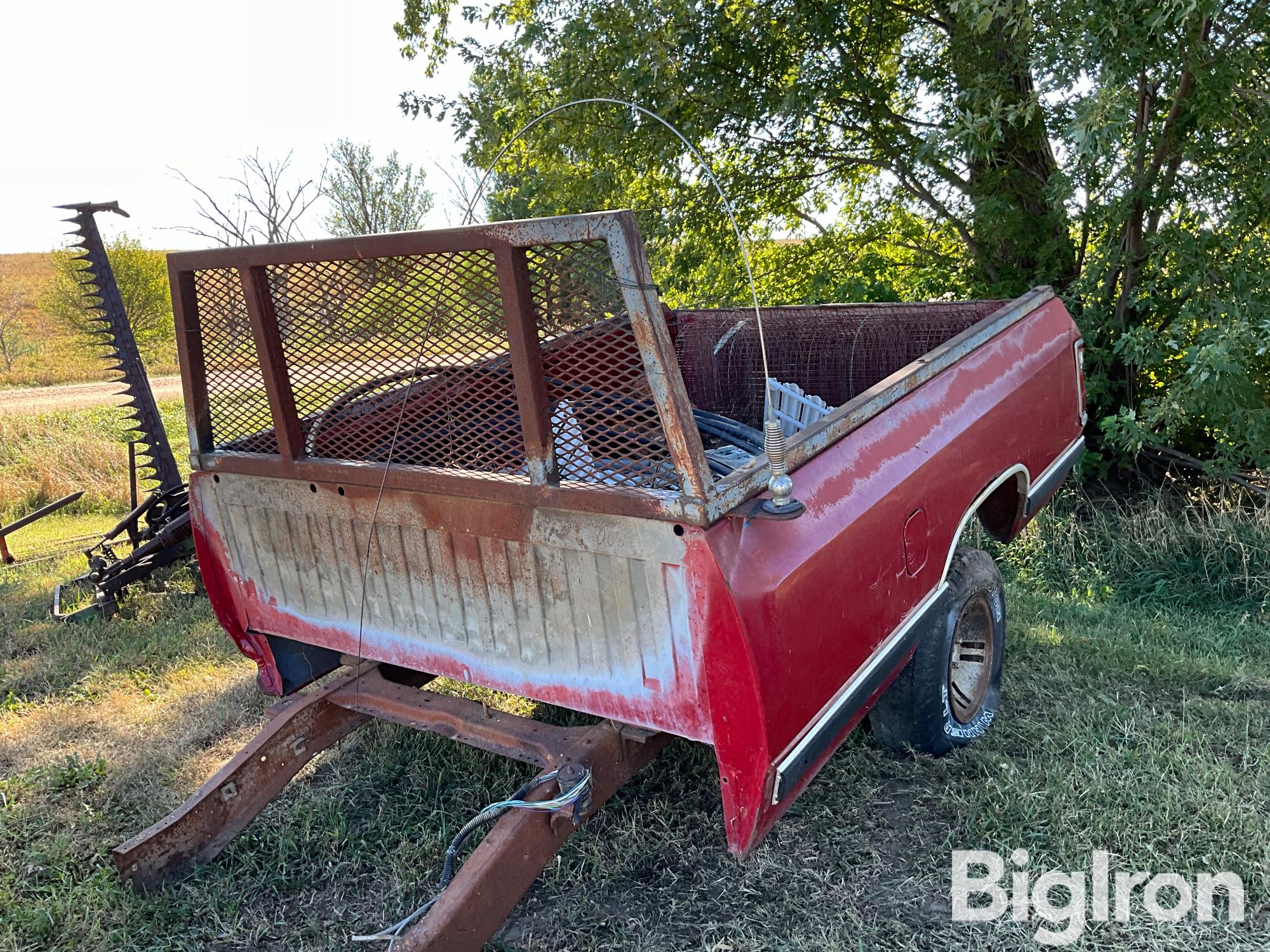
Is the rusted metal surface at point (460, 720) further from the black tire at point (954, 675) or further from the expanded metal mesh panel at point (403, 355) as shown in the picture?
the black tire at point (954, 675)

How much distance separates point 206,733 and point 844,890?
254 cm

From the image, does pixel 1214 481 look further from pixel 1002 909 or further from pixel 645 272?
pixel 645 272

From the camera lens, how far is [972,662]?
11.1 feet

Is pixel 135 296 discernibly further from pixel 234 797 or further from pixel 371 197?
pixel 234 797

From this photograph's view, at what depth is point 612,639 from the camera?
2225 mm

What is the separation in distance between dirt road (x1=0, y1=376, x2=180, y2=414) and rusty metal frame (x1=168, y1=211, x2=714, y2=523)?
1614 cm

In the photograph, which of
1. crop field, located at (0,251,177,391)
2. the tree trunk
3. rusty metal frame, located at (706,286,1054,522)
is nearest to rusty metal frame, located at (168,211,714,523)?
rusty metal frame, located at (706,286,1054,522)

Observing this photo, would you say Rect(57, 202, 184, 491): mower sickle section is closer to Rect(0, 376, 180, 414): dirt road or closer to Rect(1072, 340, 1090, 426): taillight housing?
Rect(1072, 340, 1090, 426): taillight housing

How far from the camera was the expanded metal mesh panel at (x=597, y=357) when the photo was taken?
2.02m

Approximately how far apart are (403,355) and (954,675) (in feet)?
7.25

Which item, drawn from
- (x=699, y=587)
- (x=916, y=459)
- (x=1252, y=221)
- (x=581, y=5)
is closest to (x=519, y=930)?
(x=699, y=587)

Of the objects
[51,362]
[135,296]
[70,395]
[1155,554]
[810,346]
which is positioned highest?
[135,296]

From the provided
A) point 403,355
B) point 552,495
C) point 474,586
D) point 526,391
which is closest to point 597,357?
point 526,391

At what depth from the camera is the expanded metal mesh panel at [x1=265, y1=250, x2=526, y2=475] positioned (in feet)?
7.18
